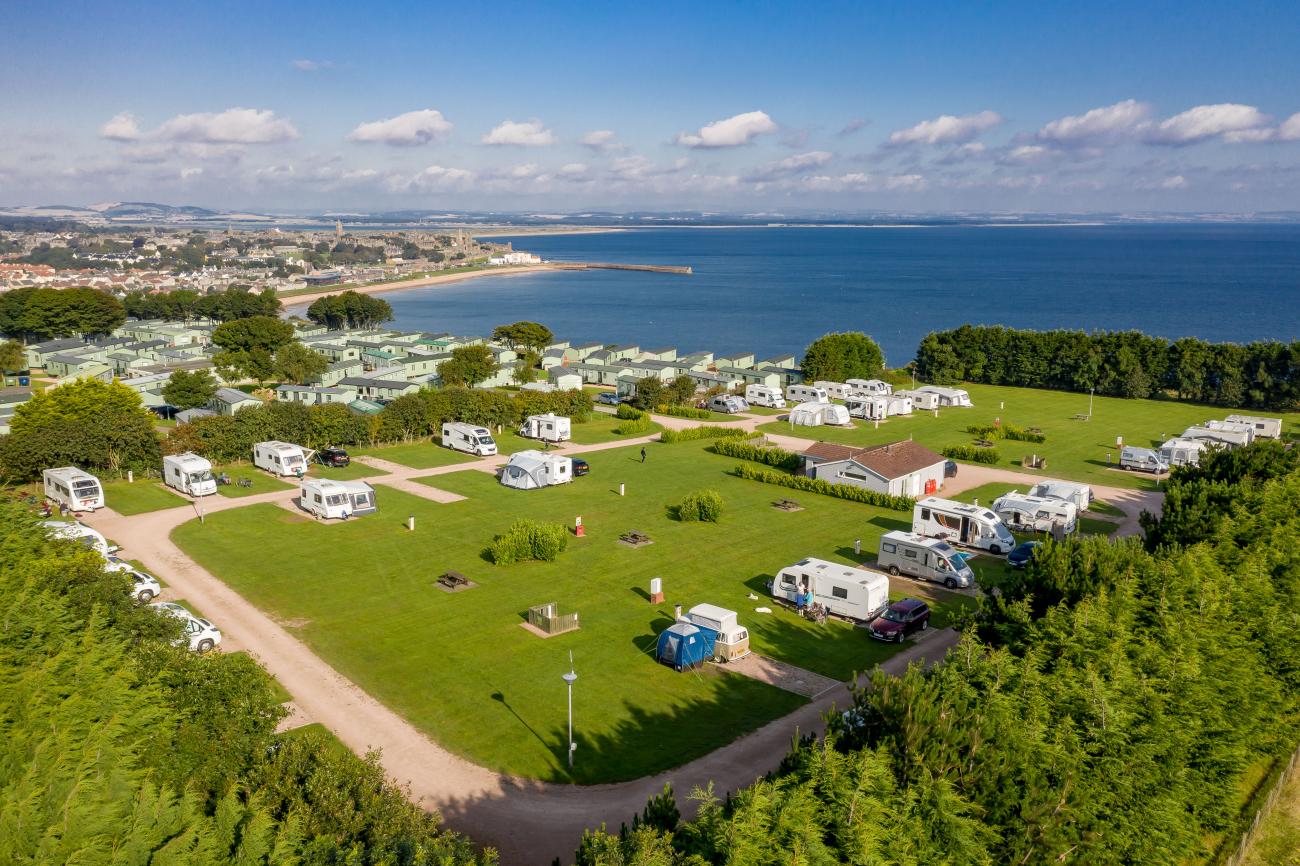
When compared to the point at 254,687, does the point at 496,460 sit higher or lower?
lower

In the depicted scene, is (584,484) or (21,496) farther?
(584,484)

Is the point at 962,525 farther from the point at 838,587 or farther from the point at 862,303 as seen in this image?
the point at 862,303

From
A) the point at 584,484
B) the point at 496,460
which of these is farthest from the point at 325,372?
the point at 584,484

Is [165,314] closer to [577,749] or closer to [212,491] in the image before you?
[212,491]

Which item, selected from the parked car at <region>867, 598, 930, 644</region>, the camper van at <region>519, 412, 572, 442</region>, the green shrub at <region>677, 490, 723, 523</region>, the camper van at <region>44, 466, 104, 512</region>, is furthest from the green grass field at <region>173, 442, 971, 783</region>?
the camper van at <region>519, 412, 572, 442</region>

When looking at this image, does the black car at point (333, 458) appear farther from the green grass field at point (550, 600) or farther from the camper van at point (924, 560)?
the camper van at point (924, 560)

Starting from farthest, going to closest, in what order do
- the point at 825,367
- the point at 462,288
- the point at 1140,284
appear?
1. the point at 462,288
2. the point at 1140,284
3. the point at 825,367

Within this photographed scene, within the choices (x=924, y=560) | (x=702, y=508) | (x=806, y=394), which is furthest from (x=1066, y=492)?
(x=806, y=394)

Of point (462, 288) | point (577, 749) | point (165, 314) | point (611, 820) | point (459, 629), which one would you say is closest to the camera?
point (611, 820)

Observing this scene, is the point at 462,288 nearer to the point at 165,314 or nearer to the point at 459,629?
the point at 165,314
